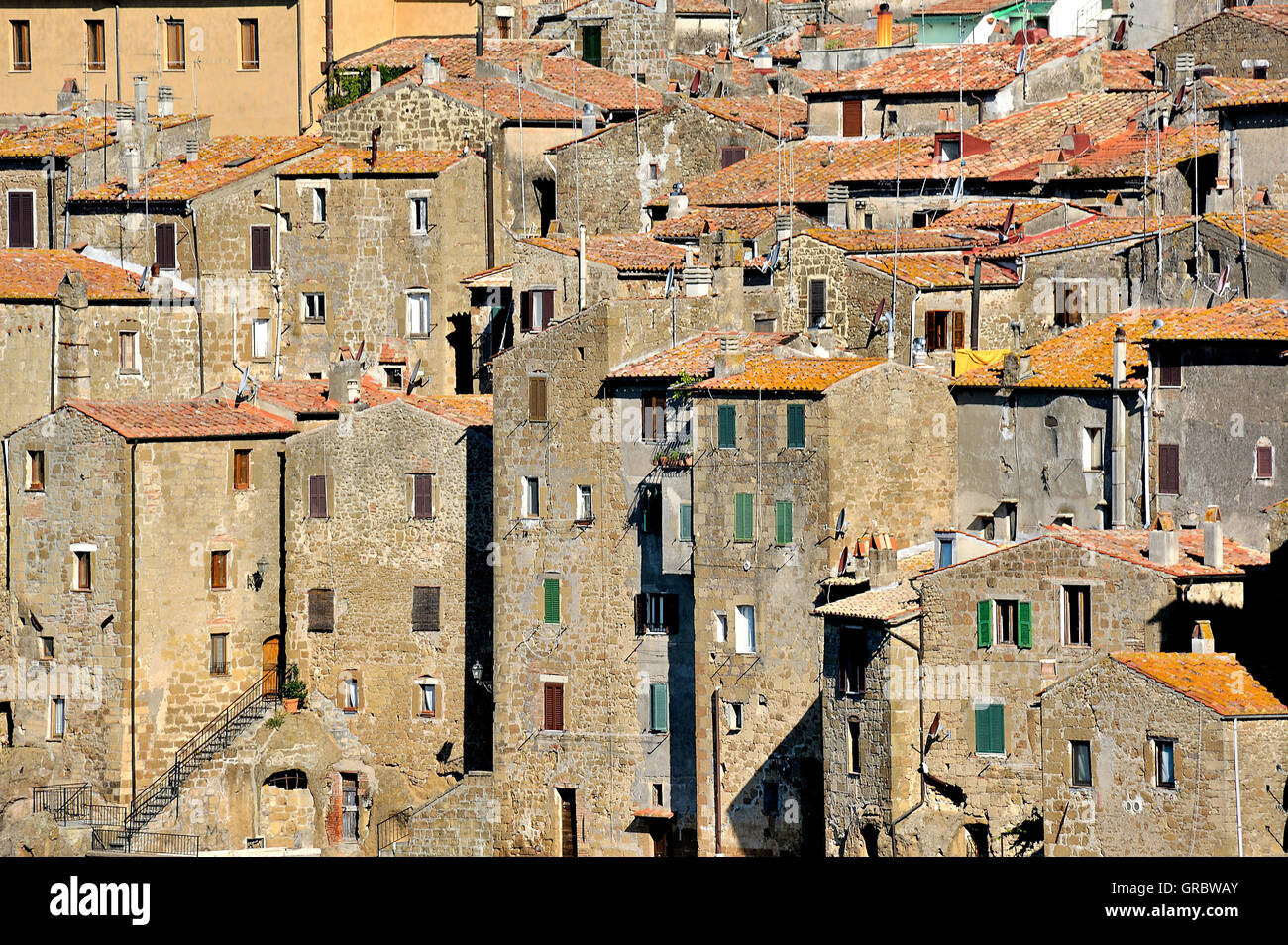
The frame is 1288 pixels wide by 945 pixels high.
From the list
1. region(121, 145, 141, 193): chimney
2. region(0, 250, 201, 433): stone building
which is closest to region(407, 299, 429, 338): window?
region(0, 250, 201, 433): stone building

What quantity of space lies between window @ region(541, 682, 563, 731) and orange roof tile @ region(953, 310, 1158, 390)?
31.5ft

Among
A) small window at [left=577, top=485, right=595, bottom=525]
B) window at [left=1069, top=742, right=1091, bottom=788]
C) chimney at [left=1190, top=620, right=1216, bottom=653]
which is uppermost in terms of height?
small window at [left=577, top=485, right=595, bottom=525]

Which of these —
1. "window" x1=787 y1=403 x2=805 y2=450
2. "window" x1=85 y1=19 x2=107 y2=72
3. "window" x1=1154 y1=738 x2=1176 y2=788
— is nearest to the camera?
"window" x1=1154 y1=738 x2=1176 y2=788

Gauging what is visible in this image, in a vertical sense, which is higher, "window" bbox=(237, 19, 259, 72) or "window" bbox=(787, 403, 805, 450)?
"window" bbox=(237, 19, 259, 72)

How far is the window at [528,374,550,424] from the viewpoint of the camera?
53312 mm

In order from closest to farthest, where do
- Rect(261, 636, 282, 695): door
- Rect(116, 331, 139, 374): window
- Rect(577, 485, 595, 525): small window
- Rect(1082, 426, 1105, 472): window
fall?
Rect(1082, 426, 1105, 472): window < Rect(577, 485, 595, 525): small window < Rect(261, 636, 282, 695): door < Rect(116, 331, 139, 374): window

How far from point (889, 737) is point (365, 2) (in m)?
35.8

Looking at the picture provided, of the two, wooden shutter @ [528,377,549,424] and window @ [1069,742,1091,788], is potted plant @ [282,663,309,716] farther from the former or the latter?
window @ [1069,742,1091,788]

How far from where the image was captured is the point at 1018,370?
159 ft

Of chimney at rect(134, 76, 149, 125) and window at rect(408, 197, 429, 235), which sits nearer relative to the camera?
window at rect(408, 197, 429, 235)

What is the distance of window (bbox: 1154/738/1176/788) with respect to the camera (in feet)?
123

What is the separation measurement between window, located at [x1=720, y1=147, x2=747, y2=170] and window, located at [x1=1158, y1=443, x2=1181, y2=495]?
21937 millimetres

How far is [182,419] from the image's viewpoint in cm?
5841
